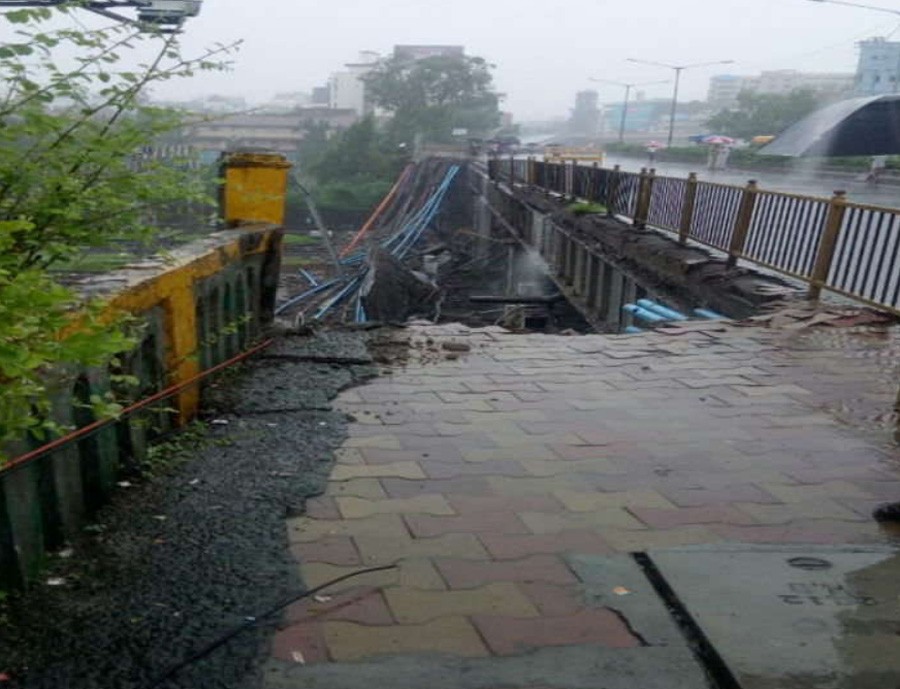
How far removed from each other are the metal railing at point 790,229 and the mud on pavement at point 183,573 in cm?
521

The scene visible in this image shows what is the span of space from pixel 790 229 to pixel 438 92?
67166mm

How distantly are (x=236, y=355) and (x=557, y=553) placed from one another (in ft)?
9.70

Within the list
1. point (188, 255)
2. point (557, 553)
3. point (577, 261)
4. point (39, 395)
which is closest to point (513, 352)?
point (188, 255)

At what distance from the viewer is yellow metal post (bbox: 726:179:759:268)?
8.95 m

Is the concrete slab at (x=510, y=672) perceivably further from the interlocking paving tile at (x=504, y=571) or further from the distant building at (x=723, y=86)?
the distant building at (x=723, y=86)

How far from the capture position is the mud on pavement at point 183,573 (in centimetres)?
229

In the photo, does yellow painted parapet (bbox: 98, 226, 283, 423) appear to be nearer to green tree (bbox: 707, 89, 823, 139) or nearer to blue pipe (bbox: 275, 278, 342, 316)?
blue pipe (bbox: 275, 278, 342, 316)

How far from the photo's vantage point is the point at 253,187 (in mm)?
5875

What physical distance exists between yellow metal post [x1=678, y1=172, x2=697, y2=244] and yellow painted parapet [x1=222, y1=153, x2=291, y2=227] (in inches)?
244

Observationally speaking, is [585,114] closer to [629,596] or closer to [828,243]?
[828,243]

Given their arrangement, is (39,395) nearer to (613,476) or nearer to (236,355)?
(613,476)

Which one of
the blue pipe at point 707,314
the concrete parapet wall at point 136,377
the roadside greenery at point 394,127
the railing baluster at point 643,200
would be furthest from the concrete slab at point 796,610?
the roadside greenery at point 394,127

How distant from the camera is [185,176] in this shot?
3.29 m

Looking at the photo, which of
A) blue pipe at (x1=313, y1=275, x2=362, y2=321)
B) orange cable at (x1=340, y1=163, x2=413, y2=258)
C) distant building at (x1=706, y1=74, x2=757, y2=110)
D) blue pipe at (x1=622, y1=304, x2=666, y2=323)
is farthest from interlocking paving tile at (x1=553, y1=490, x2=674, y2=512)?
distant building at (x1=706, y1=74, x2=757, y2=110)
